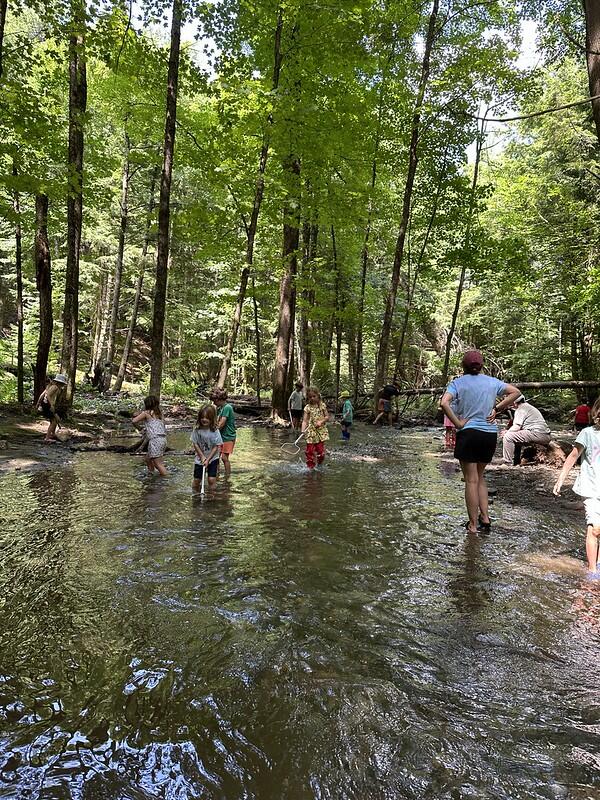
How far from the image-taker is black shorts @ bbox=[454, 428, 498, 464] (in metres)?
6.72

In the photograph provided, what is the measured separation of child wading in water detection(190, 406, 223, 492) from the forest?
476cm

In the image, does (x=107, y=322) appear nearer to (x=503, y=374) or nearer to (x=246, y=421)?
(x=246, y=421)

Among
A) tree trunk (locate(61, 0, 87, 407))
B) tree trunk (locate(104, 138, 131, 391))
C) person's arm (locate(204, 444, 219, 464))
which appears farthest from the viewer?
tree trunk (locate(104, 138, 131, 391))

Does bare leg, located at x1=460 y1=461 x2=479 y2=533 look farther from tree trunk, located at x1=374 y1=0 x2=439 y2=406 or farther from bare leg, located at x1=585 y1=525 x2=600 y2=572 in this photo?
tree trunk, located at x1=374 y1=0 x2=439 y2=406

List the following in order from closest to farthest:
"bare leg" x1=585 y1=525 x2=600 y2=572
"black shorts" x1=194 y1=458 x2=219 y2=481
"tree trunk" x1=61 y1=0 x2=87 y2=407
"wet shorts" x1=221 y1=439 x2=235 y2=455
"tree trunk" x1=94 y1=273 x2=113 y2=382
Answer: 1. "bare leg" x1=585 y1=525 x2=600 y2=572
2. "black shorts" x1=194 y1=458 x2=219 y2=481
3. "wet shorts" x1=221 y1=439 x2=235 y2=455
4. "tree trunk" x1=61 y1=0 x2=87 y2=407
5. "tree trunk" x1=94 y1=273 x2=113 y2=382

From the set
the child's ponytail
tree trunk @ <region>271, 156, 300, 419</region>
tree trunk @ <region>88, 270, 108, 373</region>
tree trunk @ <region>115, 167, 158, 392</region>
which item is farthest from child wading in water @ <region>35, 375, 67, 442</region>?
tree trunk @ <region>88, 270, 108, 373</region>

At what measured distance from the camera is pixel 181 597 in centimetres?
436

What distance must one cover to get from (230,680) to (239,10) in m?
18.9

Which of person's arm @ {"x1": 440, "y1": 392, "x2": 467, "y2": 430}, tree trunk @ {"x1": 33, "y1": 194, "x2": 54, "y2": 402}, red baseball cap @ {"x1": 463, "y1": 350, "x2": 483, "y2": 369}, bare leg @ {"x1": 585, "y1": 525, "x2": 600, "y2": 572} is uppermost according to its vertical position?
tree trunk @ {"x1": 33, "y1": 194, "x2": 54, "y2": 402}

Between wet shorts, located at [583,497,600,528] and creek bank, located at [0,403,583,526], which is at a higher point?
wet shorts, located at [583,497,600,528]

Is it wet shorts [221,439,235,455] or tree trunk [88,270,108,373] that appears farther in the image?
tree trunk [88,270,108,373]

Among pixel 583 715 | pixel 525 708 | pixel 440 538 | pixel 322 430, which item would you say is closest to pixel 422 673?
pixel 525 708

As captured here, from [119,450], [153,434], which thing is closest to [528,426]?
[153,434]

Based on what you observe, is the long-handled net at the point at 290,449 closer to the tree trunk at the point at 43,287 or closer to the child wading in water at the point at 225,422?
the child wading in water at the point at 225,422
